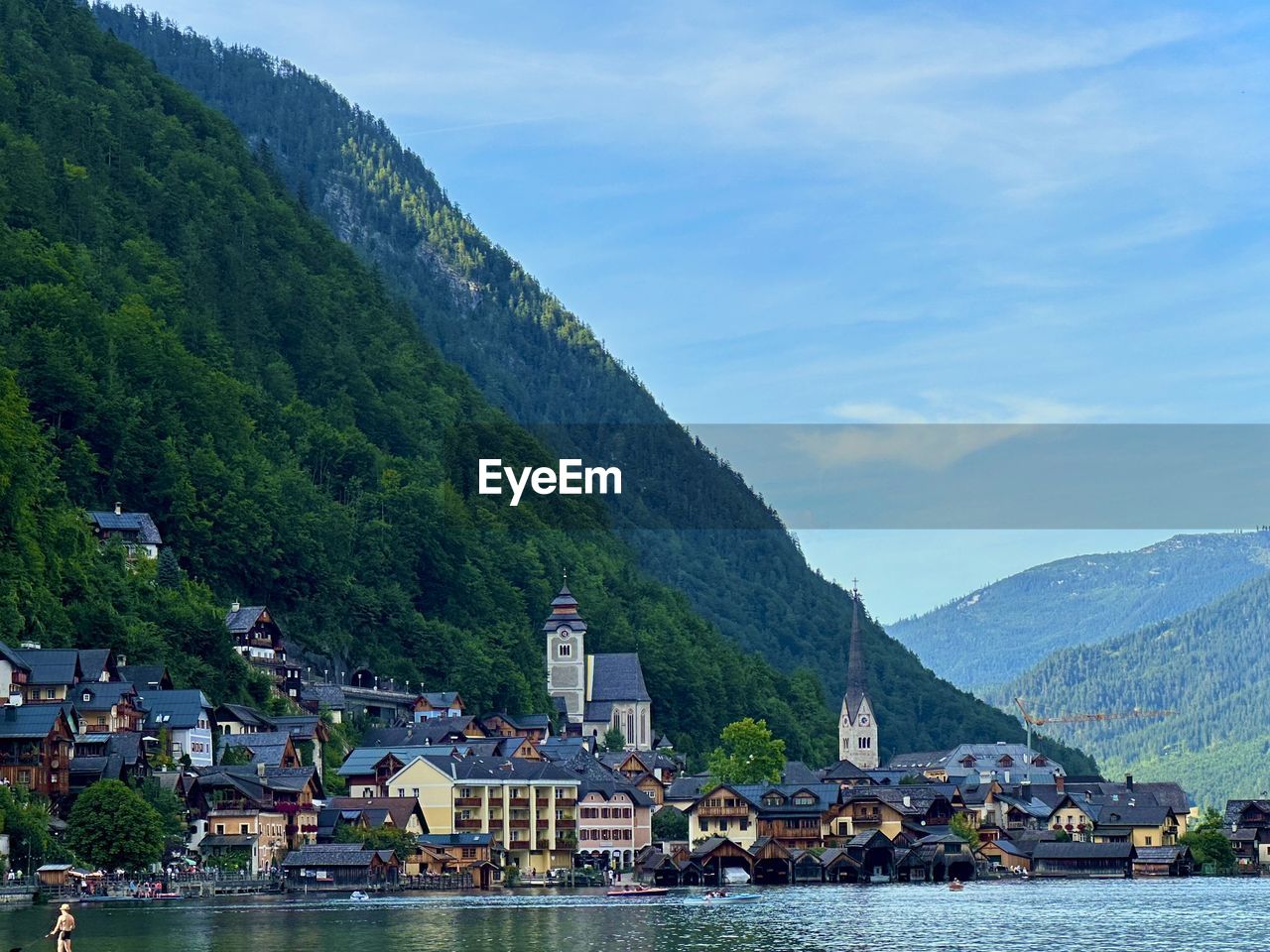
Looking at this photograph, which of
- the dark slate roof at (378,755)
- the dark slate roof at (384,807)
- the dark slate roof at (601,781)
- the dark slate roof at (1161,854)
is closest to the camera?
the dark slate roof at (384,807)

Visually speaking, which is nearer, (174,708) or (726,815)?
(174,708)

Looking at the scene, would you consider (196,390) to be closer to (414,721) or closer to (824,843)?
(414,721)

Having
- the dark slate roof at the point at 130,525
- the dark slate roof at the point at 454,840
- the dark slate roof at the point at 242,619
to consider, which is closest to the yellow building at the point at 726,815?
the dark slate roof at the point at 454,840

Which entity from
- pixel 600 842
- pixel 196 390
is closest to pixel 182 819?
pixel 600 842

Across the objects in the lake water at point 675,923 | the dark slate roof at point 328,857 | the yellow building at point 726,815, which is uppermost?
the yellow building at point 726,815

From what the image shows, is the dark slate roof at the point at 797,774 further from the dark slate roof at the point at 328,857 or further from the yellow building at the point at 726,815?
the dark slate roof at the point at 328,857

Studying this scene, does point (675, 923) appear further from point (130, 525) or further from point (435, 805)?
point (130, 525)

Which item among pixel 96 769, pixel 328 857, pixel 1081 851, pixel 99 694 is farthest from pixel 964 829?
pixel 96 769
